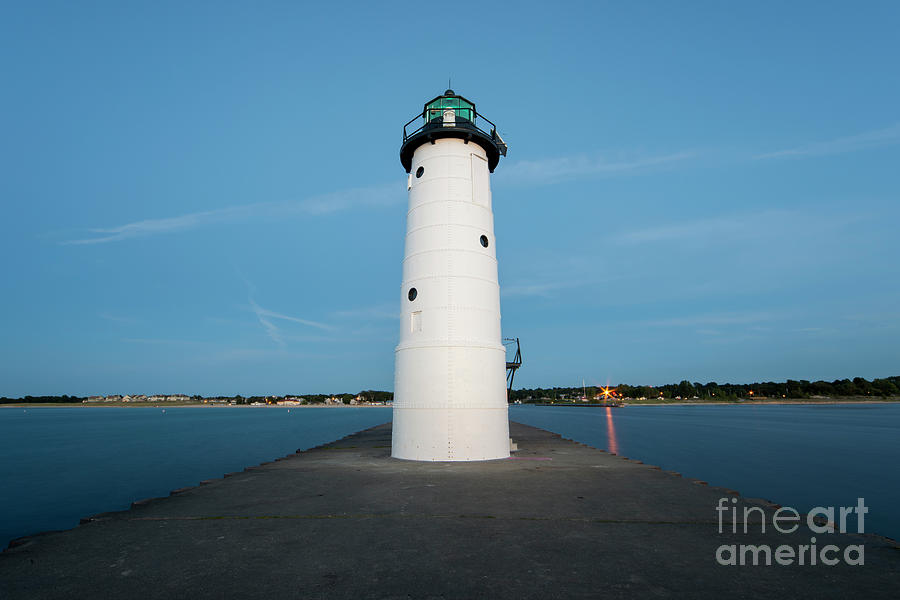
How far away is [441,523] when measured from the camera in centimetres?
780

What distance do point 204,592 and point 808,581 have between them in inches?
267

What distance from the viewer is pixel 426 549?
255 inches

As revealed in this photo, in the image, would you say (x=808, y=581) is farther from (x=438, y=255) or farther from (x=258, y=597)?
(x=438, y=255)

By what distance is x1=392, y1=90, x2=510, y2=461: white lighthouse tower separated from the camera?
1546 centimetres

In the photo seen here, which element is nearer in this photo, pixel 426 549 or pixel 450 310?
pixel 426 549

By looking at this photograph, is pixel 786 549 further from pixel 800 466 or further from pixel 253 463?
pixel 253 463

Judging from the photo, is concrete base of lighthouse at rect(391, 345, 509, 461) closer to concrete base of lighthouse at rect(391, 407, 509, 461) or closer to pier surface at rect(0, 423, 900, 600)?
concrete base of lighthouse at rect(391, 407, 509, 461)

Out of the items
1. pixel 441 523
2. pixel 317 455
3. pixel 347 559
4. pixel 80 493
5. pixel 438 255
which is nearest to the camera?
pixel 347 559

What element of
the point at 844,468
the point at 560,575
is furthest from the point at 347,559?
the point at 844,468

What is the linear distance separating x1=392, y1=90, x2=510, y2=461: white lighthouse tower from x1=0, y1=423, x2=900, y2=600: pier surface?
4.33 m

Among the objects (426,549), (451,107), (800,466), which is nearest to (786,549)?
(426,549)

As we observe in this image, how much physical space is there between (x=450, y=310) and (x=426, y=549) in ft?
32.4

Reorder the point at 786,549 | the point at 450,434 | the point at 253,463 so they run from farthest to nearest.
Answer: the point at 253,463 < the point at 450,434 < the point at 786,549

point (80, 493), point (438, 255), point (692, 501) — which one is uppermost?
point (438, 255)
